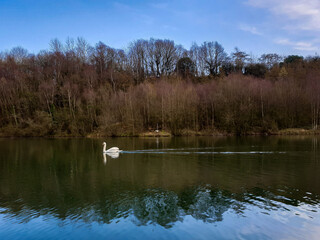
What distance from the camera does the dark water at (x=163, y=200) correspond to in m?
8.69

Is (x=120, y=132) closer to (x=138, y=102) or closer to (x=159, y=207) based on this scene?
(x=138, y=102)

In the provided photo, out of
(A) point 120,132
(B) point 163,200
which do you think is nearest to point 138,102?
(A) point 120,132

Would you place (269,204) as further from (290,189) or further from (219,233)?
(219,233)

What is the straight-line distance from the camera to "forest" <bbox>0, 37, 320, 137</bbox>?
48125 millimetres

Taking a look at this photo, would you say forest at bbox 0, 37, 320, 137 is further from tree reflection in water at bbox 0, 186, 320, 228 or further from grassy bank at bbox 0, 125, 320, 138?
tree reflection in water at bbox 0, 186, 320, 228

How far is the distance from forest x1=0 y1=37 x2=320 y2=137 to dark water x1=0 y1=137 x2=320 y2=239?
2879cm

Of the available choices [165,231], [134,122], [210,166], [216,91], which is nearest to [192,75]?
[216,91]

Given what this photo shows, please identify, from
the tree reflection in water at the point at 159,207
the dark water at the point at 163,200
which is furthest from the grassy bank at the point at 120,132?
the tree reflection in water at the point at 159,207

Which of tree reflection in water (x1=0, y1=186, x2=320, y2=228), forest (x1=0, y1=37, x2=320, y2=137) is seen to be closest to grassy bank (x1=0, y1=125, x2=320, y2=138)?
forest (x1=0, y1=37, x2=320, y2=137)

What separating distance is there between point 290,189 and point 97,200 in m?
8.91

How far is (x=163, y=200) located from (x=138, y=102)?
39.8 m

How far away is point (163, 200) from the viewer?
37.7 ft

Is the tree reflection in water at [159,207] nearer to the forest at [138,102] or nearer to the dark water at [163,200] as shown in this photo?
the dark water at [163,200]

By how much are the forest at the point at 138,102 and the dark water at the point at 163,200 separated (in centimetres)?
2879
